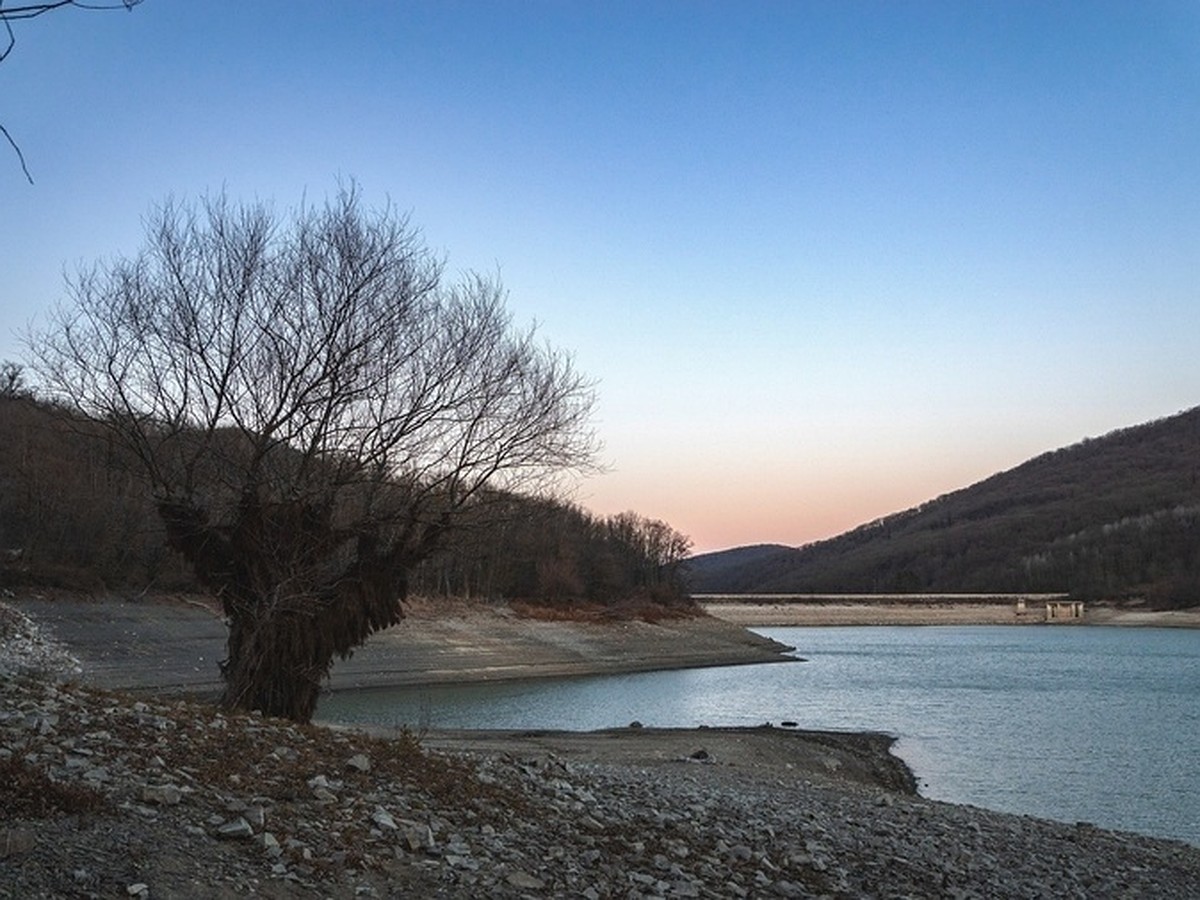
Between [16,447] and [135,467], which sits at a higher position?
[16,447]

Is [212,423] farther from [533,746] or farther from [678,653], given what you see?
[678,653]

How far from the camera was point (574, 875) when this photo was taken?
9.02m

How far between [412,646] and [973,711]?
3102 cm

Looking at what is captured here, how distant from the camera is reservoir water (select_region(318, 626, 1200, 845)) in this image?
25.7 meters

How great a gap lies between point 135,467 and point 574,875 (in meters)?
13.2

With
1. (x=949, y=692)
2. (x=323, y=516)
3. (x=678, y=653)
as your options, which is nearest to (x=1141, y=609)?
(x=678, y=653)

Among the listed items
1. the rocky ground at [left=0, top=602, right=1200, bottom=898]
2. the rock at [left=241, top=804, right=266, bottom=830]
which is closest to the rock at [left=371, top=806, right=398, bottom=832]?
the rocky ground at [left=0, top=602, right=1200, bottom=898]

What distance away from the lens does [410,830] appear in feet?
29.5

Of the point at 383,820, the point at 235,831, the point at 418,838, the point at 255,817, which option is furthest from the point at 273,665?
the point at 235,831

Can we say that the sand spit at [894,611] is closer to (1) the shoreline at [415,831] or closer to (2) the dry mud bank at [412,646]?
(2) the dry mud bank at [412,646]

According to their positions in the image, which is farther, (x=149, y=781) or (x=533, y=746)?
(x=533, y=746)

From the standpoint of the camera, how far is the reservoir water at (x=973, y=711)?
84.4 ft

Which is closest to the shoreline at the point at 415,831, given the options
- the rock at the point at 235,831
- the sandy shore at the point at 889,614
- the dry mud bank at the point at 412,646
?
the rock at the point at 235,831

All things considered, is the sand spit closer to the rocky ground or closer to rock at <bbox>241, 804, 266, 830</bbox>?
the rocky ground
